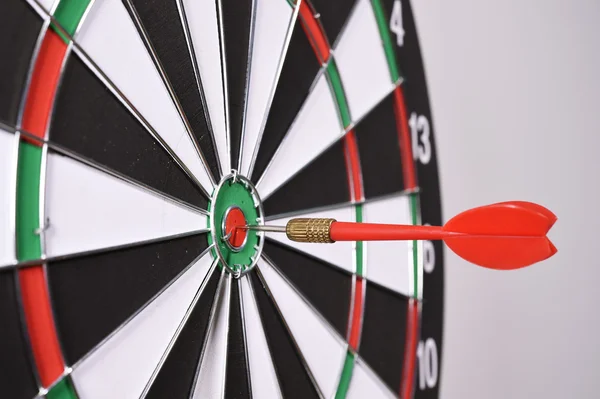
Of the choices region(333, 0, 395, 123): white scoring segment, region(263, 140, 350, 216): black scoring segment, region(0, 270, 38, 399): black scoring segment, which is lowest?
region(0, 270, 38, 399): black scoring segment

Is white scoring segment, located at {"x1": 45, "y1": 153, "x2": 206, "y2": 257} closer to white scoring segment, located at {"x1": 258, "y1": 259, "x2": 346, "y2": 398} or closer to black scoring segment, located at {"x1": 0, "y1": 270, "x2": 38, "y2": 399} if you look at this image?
black scoring segment, located at {"x1": 0, "y1": 270, "x2": 38, "y2": 399}

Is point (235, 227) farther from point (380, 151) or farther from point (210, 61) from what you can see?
point (380, 151)

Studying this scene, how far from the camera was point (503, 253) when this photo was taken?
27.4 inches

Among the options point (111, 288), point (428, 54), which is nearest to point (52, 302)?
point (111, 288)

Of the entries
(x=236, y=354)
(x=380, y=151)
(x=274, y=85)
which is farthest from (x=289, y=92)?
(x=236, y=354)

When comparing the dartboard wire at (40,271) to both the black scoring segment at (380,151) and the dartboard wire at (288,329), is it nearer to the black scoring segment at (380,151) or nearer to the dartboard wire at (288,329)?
the dartboard wire at (288,329)

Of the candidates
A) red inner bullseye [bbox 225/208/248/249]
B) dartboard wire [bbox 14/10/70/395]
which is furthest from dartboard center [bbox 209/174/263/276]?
dartboard wire [bbox 14/10/70/395]

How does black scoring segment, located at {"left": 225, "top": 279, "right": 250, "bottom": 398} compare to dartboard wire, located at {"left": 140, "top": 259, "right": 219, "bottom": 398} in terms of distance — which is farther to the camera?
black scoring segment, located at {"left": 225, "top": 279, "right": 250, "bottom": 398}

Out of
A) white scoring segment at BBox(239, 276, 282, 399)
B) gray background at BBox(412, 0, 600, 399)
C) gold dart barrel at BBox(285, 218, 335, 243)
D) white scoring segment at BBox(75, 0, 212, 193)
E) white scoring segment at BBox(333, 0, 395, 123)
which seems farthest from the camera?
gray background at BBox(412, 0, 600, 399)

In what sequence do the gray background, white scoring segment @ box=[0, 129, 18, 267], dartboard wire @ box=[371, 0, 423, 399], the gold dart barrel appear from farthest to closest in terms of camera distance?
the gray background → dartboard wire @ box=[371, 0, 423, 399] → the gold dart barrel → white scoring segment @ box=[0, 129, 18, 267]

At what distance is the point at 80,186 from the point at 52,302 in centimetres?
11

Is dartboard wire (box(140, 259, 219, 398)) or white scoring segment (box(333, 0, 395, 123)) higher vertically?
white scoring segment (box(333, 0, 395, 123))

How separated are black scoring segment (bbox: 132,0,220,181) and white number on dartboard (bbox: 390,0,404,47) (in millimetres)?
526

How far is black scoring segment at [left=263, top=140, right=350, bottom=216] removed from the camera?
992 millimetres
